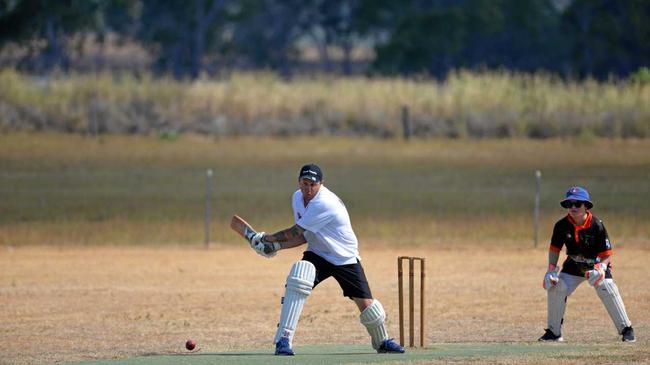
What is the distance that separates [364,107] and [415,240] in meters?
16.7

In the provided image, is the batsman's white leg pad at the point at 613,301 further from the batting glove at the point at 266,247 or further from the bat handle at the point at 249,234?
the bat handle at the point at 249,234

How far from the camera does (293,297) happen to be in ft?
40.6

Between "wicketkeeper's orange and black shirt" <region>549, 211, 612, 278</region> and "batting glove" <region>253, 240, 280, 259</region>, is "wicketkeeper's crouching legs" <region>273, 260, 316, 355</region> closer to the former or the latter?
"batting glove" <region>253, 240, 280, 259</region>

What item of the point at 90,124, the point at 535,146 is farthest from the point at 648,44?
the point at 90,124

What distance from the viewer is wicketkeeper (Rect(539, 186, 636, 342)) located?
13.8 m

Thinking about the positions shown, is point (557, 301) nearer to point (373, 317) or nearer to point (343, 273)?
point (373, 317)

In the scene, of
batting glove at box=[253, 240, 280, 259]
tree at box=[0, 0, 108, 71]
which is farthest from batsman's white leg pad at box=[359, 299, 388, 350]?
tree at box=[0, 0, 108, 71]

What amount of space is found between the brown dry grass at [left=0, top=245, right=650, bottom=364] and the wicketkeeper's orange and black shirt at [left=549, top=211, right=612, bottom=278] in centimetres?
102

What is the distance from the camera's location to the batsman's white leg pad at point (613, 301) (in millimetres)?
14023

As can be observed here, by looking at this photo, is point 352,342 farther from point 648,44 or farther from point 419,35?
point 419,35

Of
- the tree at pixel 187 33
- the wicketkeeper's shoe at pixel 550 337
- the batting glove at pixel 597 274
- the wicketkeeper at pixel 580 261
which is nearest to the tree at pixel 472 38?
the tree at pixel 187 33

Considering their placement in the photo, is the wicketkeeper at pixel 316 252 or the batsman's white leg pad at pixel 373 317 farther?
the batsman's white leg pad at pixel 373 317

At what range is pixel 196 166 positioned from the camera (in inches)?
1451

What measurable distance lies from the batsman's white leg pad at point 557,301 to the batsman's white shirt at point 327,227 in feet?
8.23
